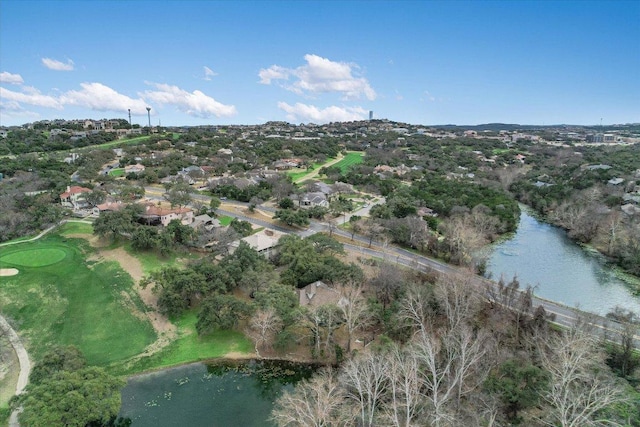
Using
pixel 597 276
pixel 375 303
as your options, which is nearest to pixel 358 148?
pixel 597 276

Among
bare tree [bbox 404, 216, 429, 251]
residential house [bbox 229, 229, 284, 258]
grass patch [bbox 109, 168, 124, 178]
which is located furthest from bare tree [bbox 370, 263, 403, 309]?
grass patch [bbox 109, 168, 124, 178]

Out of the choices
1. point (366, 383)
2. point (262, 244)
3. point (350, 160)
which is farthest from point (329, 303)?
point (350, 160)

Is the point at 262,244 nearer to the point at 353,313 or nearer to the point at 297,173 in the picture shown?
the point at 353,313

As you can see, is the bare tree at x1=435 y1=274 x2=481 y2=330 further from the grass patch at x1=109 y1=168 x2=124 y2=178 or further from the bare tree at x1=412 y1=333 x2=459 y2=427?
the grass patch at x1=109 y1=168 x2=124 y2=178

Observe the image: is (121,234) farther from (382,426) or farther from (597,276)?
(597,276)

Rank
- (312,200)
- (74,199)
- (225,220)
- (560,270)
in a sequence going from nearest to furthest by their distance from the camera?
(560,270)
(225,220)
(74,199)
(312,200)

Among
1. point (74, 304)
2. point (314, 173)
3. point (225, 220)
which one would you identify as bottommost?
point (74, 304)
